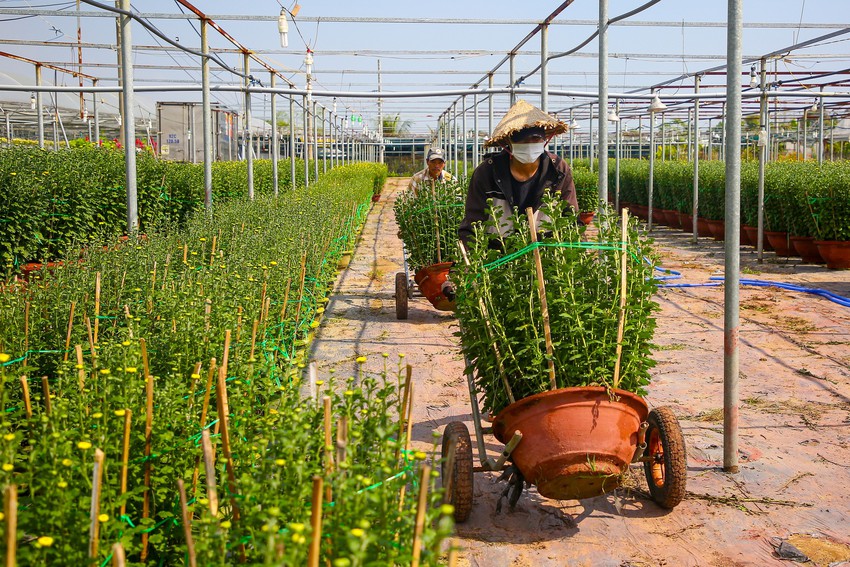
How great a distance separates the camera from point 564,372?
4.03 m

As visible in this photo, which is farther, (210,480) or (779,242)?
(779,242)

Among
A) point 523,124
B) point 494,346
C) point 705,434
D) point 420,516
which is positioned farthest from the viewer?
point 705,434

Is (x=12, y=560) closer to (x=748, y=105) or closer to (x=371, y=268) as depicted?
(x=371, y=268)

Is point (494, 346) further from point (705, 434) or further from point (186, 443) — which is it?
point (705, 434)

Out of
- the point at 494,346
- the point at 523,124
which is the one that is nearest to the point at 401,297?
the point at 523,124

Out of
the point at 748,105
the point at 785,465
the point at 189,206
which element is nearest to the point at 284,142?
the point at 748,105

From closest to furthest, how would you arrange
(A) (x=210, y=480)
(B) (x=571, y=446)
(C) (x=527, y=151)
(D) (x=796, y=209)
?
1. (A) (x=210, y=480)
2. (B) (x=571, y=446)
3. (C) (x=527, y=151)
4. (D) (x=796, y=209)

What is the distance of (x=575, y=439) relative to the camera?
→ 376 centimetres

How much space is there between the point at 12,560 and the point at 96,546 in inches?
18.9

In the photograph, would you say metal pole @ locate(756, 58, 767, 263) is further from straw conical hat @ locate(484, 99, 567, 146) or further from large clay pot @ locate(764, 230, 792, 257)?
straw conical hat @ locate(484, 99, 567, 146)

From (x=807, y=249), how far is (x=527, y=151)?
963 cm

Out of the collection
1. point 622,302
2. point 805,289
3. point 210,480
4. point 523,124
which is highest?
point 523,124

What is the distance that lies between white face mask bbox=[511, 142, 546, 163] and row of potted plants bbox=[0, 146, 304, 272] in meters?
3.54

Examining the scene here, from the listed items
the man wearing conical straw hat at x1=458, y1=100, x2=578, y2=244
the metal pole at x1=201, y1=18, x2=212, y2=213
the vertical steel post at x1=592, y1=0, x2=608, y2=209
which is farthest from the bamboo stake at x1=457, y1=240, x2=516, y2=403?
the metal pole at x1=201, y1=18, x2=212, y2=213
